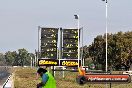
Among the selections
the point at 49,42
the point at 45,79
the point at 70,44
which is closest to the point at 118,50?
the point at 70,44

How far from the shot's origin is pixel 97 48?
379 feet

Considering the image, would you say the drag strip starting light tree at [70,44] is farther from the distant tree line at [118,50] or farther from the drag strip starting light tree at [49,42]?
the distant tree line at [118,50]

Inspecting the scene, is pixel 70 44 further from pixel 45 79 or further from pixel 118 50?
pixel 118 50

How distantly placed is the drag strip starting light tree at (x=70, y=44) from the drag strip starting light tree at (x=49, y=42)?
0.90 m

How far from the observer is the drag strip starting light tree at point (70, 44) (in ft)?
145

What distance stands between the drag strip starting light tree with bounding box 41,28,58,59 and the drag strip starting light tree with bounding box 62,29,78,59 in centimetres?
90

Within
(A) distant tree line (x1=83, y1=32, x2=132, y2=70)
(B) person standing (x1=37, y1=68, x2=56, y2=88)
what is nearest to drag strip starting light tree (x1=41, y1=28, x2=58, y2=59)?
(B) person standing (x1=37, y1=68, x2=56, y2=88)

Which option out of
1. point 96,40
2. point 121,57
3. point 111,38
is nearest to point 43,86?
point 121,57

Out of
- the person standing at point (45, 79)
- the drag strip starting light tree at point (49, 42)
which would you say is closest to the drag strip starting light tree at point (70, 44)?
the drag strip starting light tree at point (49, 42)

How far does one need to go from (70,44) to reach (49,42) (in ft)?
6.92

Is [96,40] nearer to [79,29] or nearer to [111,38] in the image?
[111,38]

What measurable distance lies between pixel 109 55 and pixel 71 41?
62386 mm

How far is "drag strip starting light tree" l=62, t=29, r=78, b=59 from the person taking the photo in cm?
4431

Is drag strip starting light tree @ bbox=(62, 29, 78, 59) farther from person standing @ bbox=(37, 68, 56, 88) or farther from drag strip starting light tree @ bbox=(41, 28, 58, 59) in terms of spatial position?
person standing @ bbox=(37, 68, 56, 88)
